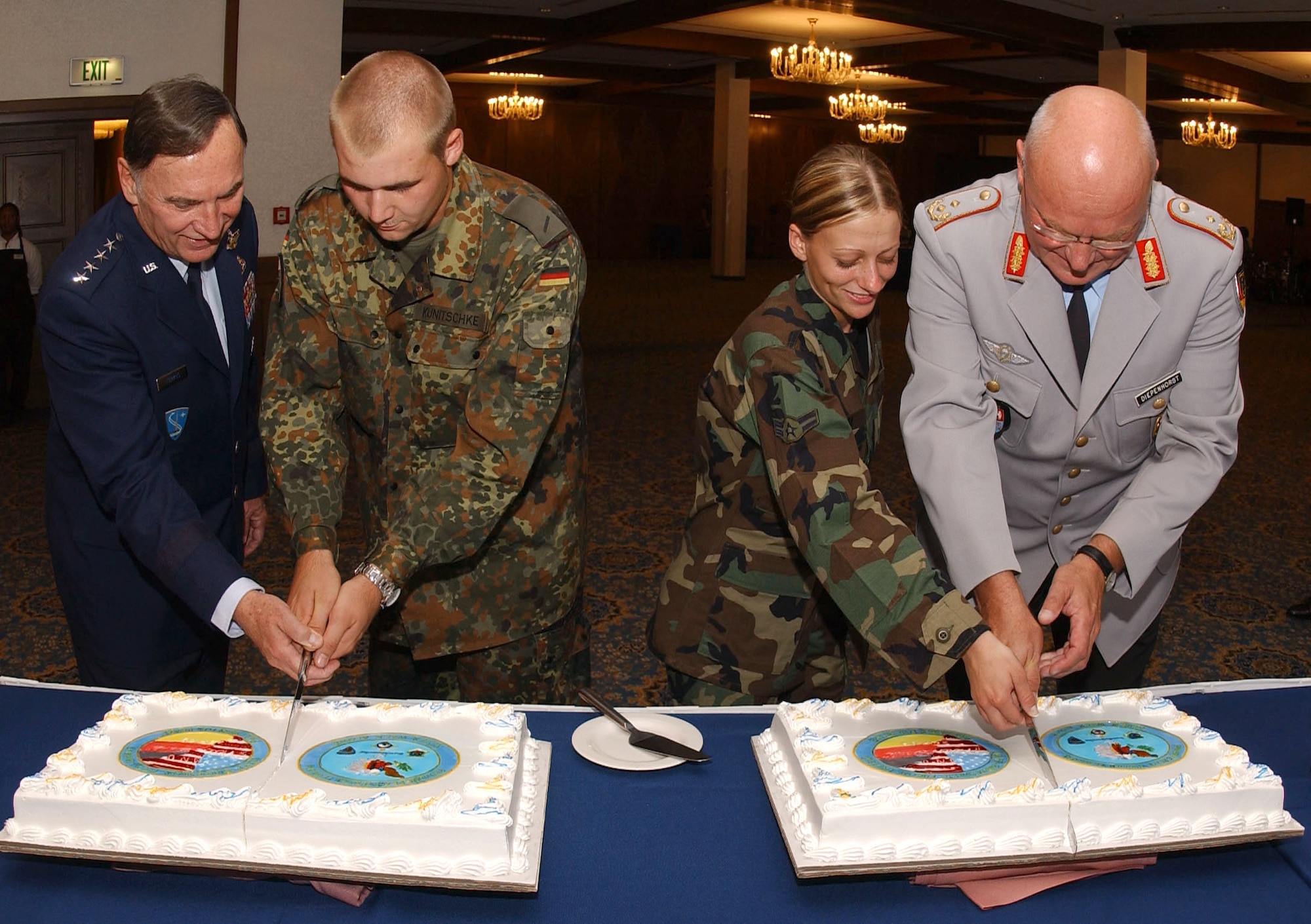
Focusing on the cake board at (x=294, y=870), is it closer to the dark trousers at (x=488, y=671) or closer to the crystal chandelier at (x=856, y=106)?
the dark trousers at (x=488, y=671)

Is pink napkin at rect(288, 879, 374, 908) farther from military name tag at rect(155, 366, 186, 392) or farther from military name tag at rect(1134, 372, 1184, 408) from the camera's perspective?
military name tag at rect(1134, 372, 1184, 408)

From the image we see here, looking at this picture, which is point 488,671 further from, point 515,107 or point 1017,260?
point 515,107

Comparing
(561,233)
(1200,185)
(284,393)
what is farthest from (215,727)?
(1200,185)

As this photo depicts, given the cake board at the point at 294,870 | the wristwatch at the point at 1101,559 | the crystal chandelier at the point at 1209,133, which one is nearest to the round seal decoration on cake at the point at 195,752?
the cake board at the point at 294,870

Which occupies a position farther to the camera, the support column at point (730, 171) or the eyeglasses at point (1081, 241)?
the support column at point (730, 171)

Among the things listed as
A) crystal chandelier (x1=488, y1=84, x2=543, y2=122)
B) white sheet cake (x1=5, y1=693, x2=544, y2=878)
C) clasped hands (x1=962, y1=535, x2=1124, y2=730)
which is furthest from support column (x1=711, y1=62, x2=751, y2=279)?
white sheet cake (x1=5, y1=693, x2=544, y2=878)

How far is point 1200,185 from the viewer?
23719 millimetres

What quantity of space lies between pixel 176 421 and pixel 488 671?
656mm

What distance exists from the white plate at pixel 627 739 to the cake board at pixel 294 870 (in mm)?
240

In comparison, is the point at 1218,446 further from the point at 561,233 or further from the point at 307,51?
the point at 307,51

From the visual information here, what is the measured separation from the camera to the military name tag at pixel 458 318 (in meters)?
1.84

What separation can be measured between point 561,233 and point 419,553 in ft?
1.78

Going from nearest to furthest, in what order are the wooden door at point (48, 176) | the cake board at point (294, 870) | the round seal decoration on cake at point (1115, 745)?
the cake board at point (294, 870)
the round seal decoration on cake at point (1115, 745)
the wooden door at point (48, 176)

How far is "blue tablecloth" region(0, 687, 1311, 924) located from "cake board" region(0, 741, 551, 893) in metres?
0.03
